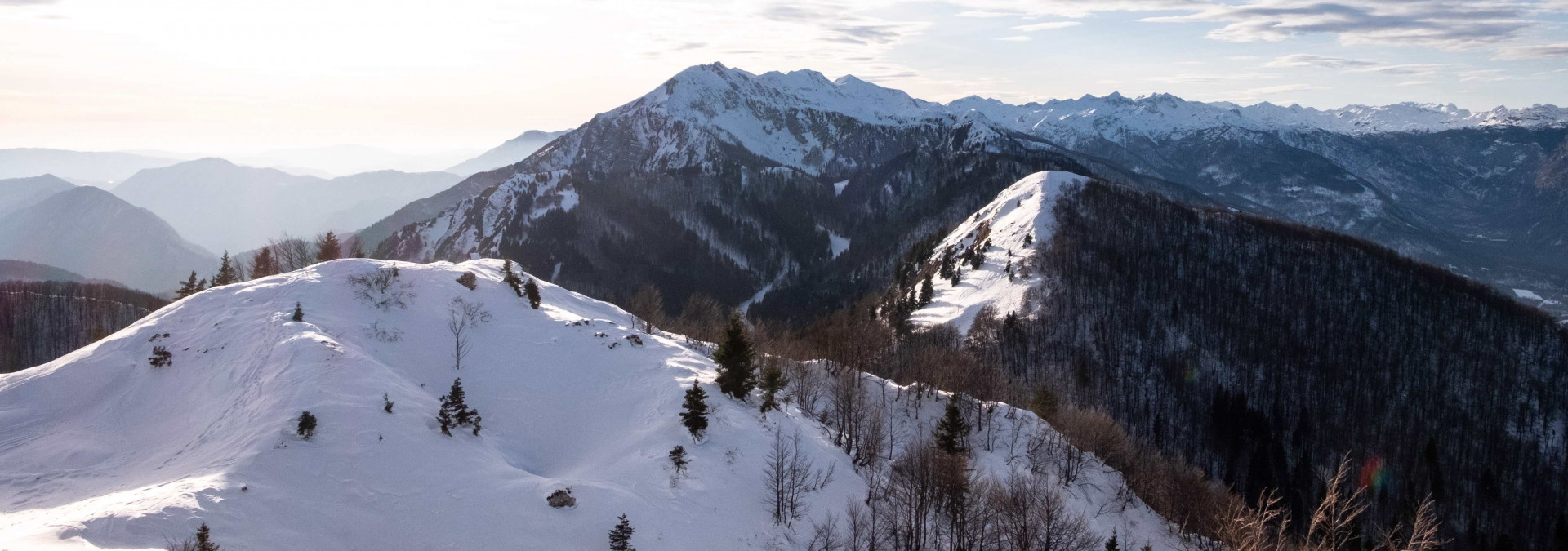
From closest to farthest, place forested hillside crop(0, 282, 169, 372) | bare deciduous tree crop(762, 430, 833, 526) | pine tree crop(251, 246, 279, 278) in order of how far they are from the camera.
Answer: bare deciduous tree crop(762, 430, 833, 526)
pine tree crop(251, 246, 279, 278)
forested hillside crop(0, 282, 169, 372)

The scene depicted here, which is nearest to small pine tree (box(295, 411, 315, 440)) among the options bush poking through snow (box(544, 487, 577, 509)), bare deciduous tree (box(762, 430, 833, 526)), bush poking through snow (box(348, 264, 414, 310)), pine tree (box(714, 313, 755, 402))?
bush poking through snow (box(544, 487, 577, 509))

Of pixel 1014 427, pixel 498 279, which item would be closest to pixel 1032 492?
pixel 1014 427

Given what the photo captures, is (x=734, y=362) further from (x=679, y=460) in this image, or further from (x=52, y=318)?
(x=52, y=318)

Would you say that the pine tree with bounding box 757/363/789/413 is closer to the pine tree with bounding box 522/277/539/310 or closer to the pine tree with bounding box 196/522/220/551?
the pine tree with bounding box 522/277/539/310

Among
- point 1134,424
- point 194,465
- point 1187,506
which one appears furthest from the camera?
point 1134,424

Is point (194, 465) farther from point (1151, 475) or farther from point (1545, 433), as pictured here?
point (1545, 433)

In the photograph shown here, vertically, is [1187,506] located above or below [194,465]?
below
